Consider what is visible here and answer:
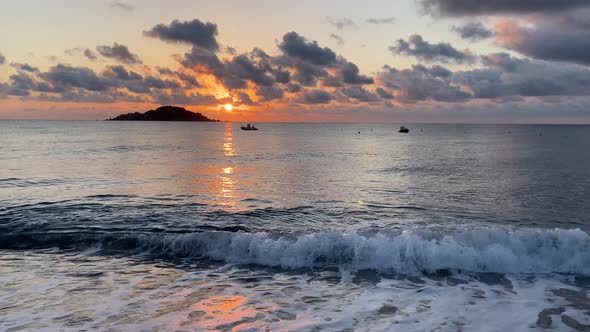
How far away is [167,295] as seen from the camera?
11.9 metres

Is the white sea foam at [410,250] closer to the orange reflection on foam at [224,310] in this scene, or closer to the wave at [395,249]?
the wave at [395,249]

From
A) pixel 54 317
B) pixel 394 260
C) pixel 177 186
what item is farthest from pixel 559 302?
pixel 177 186

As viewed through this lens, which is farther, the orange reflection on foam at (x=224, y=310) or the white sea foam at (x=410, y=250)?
the white sea foam at (x=410, y=250)

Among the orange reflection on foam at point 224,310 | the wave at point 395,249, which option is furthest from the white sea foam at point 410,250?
the orange reflection on foam at point 224,310

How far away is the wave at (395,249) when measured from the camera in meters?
15.1

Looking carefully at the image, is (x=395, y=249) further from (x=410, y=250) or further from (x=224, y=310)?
(x=224, y=310)

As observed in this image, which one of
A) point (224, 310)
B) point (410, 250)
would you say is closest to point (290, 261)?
point (410, 250)

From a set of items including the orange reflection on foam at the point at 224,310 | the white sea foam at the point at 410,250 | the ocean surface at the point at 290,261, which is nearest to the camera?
the orange reflection on foam at the point at 224,310

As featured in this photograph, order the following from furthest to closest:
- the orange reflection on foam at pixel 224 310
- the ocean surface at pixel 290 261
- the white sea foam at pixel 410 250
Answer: the white sea foam at pixel 410 250
the ocean surface at pixel 290 261
the orange reflection on foam at pixel 224 310

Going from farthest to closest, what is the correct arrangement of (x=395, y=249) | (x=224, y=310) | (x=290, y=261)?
(x=395, y=249)
(x=290, y=261)
(x=224, y=310)

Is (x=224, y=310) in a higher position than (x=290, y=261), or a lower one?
higher

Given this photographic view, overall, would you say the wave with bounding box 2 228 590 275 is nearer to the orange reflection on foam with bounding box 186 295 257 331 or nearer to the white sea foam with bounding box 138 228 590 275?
the white sea foam with bounding box 138 228 590 275

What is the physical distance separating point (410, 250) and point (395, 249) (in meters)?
0.57

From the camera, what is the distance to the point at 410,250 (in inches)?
618
